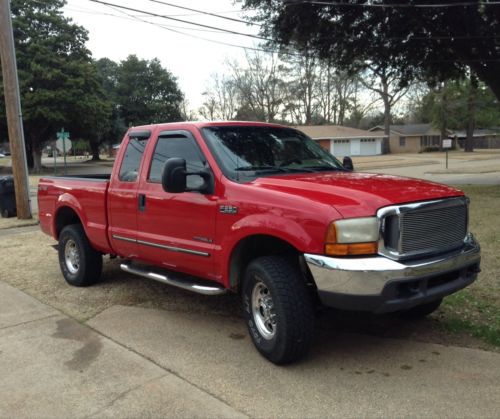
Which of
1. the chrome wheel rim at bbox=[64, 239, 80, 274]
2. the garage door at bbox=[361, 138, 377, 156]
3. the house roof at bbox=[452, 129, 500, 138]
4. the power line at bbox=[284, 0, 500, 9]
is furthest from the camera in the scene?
the house roof at bbox=[452, 129, 500, 138]

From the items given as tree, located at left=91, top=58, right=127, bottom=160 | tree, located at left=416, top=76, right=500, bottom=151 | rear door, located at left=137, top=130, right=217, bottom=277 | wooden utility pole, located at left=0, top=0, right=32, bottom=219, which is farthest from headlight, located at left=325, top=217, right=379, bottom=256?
tree, located at left=416, top=76, right=500, bottom=151

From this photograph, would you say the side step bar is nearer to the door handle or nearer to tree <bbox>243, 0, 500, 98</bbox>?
the door handle

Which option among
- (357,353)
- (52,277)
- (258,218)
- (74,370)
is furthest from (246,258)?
(52,277)

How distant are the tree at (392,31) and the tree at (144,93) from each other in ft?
132

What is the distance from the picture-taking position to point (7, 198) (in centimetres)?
1422

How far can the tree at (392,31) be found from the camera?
55.6 feet

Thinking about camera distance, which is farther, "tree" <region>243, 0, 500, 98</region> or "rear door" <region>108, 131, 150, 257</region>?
"tree" <region>243, 0, 500, 98</region>

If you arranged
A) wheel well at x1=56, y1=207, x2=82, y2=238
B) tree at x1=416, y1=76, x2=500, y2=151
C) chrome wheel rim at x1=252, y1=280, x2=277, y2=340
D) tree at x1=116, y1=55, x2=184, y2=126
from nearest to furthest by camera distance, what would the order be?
chrome wheel rim at x1=252, y1=280, x2=277, y2=340 → wheel well at x1=56, y1=207, x2=82, y2=238 → tree at x1=116, y1=55, x2=184, y2=126 → tree at x1=416, y1=76, x2=500, y2=151

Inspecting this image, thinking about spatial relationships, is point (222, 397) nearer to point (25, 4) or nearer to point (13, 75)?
point (13, 75)

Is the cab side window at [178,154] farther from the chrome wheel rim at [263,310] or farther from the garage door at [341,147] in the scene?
the garage door at [341,147]

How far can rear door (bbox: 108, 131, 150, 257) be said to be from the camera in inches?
222

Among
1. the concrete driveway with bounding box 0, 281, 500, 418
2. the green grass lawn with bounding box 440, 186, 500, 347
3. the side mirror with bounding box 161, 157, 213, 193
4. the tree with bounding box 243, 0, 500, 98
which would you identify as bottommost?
the concrete driveway with bounding box 0, 281, 500, 418

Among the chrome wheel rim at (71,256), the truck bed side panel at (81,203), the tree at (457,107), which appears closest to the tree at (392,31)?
the truck bed side panel at (81,203)

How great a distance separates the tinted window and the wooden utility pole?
8160mm
